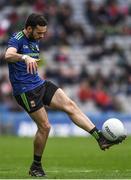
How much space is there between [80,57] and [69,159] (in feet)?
49.4

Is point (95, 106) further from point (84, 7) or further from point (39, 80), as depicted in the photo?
point (39, 80)

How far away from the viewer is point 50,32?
33.3 meters

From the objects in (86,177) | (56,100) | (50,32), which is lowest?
(50,32)

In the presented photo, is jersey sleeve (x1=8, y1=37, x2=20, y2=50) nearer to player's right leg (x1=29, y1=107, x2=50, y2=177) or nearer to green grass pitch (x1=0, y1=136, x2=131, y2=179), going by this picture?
player's right leg (x1=29, y1=107, x2=50, y2=177)

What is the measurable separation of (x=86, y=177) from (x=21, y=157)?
664cm

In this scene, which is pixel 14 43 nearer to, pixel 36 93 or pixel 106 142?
pixel 36 93

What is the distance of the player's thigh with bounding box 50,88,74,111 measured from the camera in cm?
1307

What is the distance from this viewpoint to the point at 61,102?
1310 cm

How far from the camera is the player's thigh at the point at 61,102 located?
13070mm

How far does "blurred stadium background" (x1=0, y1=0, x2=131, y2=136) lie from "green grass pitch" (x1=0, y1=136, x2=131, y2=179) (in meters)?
2.24

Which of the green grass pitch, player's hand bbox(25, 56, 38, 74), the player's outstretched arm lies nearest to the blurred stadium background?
the green grass pitch

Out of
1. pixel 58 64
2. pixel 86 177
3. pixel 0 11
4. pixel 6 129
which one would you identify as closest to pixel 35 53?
pixel 86 177

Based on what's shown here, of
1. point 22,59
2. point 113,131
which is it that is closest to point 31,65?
point 22,59

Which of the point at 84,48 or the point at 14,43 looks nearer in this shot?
the point at 14,43
